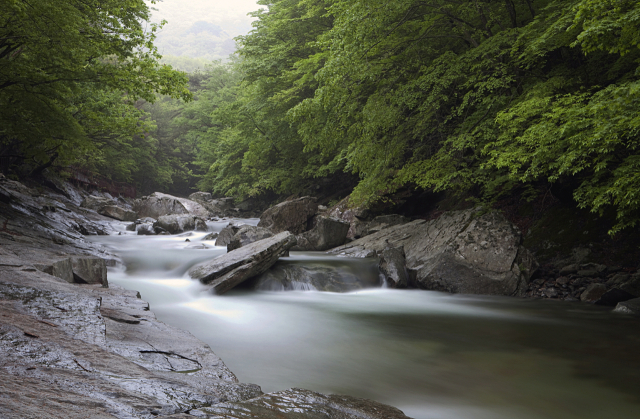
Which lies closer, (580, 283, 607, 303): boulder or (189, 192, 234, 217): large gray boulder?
(580, 283, 607, 303): boulder

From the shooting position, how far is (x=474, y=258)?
866cm

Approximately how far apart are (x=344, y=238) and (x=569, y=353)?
8.85 metres

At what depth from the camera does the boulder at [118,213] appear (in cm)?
2114

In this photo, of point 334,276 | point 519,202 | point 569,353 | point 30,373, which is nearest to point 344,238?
point 334,276

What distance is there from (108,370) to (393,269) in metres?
7.84

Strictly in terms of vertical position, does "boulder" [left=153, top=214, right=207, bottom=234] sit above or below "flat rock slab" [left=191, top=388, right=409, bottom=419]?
above

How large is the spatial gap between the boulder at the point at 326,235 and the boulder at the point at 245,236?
1.92 meters

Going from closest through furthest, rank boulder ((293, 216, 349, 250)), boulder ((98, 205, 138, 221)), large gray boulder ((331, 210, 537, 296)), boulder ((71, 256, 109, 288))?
boulder ((71, 256, 109, 288)) → large gray boulder ((331, 210, 537, 296)) → boulder ((293, 216, 349, 250)) → boulder ((98, 205, 138, 221))

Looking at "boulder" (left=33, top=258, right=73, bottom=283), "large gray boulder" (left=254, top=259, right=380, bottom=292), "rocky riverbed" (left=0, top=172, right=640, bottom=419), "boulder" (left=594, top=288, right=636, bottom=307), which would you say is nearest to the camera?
"rocky riverbed" (left=0, top=172, right=640, bottom=419)

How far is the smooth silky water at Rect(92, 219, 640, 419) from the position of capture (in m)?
3.65

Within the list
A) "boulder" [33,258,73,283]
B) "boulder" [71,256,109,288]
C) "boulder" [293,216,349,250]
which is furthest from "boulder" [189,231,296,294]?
"boulder" [293,216,349,250]

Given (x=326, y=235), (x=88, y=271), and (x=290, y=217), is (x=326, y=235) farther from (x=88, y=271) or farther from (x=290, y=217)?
(x=88, y=271)

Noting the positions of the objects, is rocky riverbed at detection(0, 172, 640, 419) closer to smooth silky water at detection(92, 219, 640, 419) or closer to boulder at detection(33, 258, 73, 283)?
boulder at detection(33, 258, 73, 283)

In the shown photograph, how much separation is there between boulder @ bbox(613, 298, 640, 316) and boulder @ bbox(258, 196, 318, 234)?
11199 mm
